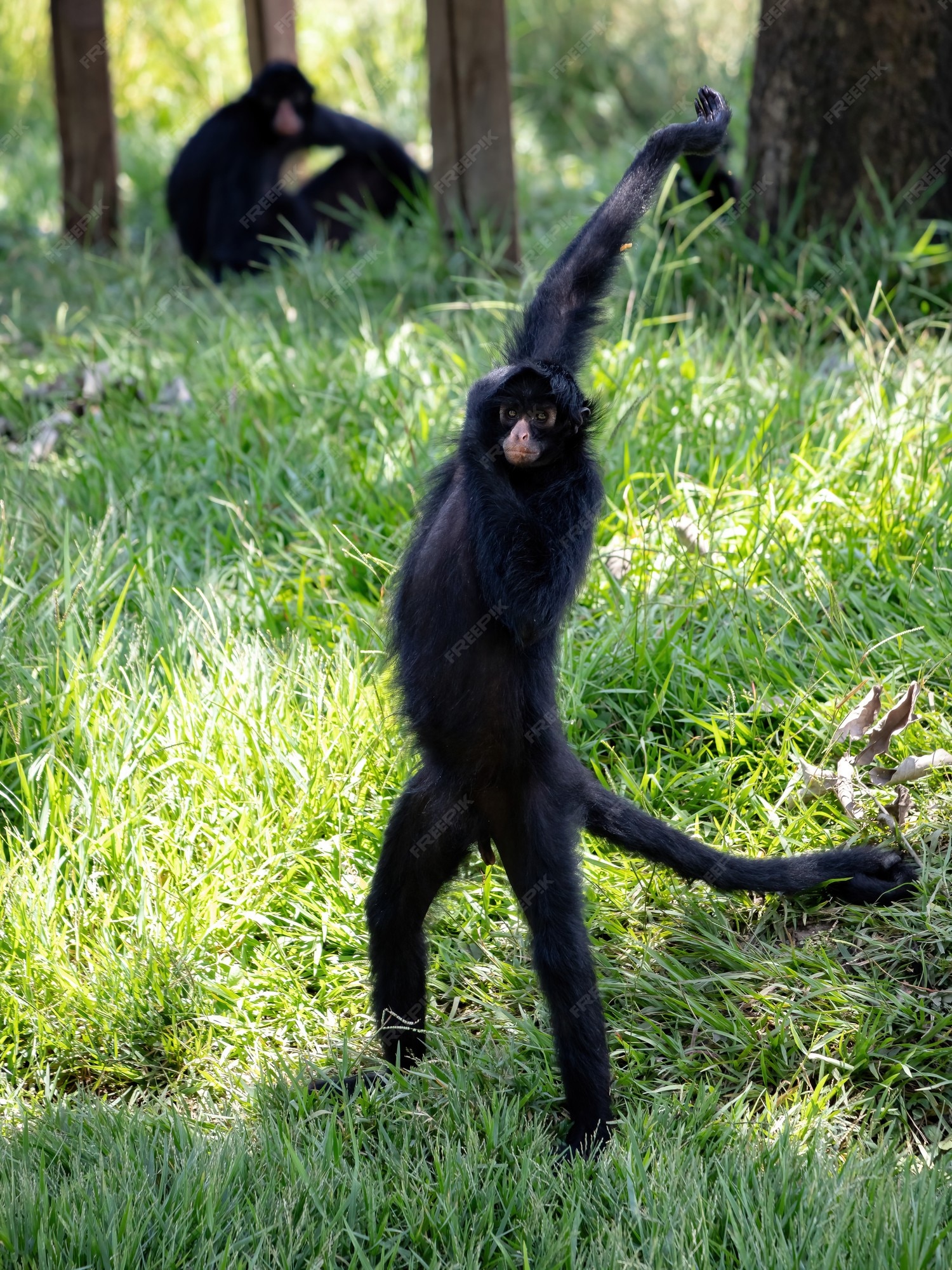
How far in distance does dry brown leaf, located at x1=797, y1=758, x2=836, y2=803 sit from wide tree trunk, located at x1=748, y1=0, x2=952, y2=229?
3.21 meters

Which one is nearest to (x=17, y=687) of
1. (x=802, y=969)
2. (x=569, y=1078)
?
(x=569, y=1078)

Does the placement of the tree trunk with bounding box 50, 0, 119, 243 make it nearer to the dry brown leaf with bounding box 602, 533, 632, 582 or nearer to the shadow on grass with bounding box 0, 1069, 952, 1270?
the dry brown leaf with bounding box 602, 533, 632, 582

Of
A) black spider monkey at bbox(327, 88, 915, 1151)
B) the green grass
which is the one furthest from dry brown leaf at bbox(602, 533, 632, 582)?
black spider monkey at bbox(327, 88, 915, 1151)

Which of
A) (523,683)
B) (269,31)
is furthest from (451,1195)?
(269,31)

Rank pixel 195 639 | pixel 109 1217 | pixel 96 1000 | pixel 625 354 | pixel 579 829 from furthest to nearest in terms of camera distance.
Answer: pixel 625 354, pixel 195 639, pixel 96 1000, pixel 579 829, pixel 109 1217

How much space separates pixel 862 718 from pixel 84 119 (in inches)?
267

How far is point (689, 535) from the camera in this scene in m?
3.84

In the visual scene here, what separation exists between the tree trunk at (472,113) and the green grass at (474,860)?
3.32ft

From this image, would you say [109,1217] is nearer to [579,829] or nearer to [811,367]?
[579,829]

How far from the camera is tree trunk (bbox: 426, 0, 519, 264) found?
5719 mm

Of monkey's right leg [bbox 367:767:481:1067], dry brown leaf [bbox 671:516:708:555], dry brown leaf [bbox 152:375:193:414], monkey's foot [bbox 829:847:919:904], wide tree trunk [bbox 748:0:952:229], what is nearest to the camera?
monkey's right leg [bbox 367:767:481:1067]

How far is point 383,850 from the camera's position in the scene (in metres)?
2.74

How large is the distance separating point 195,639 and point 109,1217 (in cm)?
183

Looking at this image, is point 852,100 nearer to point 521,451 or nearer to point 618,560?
point 618,560
